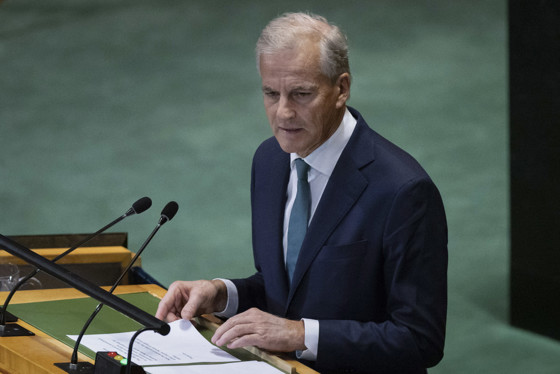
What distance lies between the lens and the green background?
242 inches

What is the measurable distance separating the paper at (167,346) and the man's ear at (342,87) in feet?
2.16

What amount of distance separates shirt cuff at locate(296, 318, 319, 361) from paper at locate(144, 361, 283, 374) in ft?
0.42

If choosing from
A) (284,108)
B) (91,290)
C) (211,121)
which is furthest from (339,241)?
(211,121)

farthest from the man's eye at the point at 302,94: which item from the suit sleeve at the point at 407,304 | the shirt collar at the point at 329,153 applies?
the suit sleeve at the point at 407,304

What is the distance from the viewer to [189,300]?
86.7 inches

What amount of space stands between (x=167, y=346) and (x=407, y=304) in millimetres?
557

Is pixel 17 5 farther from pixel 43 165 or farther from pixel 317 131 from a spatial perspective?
pixel 317 131

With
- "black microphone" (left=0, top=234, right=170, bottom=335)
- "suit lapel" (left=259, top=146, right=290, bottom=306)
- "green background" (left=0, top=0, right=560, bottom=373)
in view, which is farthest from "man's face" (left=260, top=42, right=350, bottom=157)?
"green background" (left=0, top=0, right=560, bottom=373)

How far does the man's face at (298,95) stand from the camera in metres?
2.12

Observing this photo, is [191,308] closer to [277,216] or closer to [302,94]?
[277,216]

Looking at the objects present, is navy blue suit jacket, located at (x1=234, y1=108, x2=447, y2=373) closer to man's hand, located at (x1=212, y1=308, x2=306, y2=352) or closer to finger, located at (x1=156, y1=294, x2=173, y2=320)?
man's hand, located at (x1=212, y1=308, x2=306, y2=352)

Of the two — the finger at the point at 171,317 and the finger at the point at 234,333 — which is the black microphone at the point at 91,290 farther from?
the finger at the point at 171,317

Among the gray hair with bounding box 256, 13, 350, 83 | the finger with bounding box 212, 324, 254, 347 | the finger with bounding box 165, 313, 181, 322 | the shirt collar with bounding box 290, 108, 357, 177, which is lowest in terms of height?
the finger with bounding box 212, 324, 254, 347

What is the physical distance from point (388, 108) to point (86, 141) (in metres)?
2.65
